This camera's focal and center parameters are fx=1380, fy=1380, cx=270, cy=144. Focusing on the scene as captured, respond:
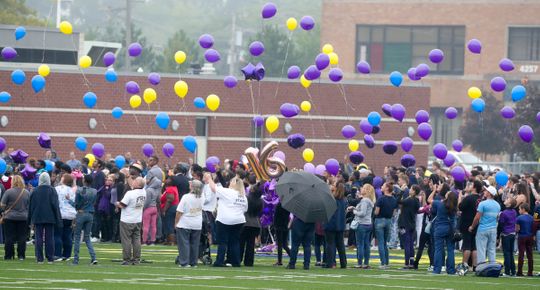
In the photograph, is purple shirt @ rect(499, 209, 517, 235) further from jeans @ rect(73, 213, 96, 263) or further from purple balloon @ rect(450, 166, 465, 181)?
jeans @ rect(73, 213, 96, 263)

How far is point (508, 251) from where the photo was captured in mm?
24859

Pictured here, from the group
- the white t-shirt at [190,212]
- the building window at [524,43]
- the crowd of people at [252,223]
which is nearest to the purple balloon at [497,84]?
the crowd of people at [252,223]

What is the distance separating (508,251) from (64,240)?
8120mm

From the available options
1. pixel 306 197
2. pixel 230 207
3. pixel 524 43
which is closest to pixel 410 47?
pixel 524 43

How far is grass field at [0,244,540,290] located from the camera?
20469 millimetres

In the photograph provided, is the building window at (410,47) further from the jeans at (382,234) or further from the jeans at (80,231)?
the jeans at (80,231)

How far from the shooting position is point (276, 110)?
51.6 meters

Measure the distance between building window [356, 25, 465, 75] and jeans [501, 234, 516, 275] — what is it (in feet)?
182

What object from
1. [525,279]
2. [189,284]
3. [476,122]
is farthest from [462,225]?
[476,122]

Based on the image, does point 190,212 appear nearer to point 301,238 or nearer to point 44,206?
point 301,238

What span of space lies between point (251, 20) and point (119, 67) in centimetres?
7335

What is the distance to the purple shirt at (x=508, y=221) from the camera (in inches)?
977

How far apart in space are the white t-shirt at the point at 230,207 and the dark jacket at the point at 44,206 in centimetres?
289

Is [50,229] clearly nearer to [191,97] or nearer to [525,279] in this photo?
[525,279]
